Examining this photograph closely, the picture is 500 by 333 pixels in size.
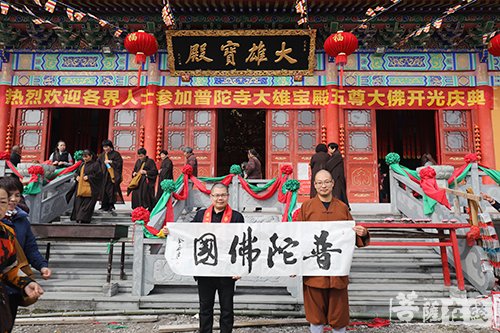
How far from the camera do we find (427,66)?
962cm

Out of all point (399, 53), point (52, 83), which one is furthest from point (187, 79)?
point (399, 53)

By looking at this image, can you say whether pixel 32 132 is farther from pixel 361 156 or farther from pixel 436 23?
pixel 436 23

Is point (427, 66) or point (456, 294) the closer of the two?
point (456, 294)

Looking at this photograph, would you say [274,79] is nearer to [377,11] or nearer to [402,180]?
[377,11]

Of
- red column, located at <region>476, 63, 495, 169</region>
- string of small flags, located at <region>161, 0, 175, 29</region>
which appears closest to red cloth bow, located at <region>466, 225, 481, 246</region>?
red column, located at <region>476, 63, 495, 169</region>

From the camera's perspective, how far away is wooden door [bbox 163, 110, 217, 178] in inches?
376

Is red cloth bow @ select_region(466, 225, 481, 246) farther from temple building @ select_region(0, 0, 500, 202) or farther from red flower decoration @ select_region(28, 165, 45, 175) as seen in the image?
red flower decoration @ select_region(28, 165, 45, 175)

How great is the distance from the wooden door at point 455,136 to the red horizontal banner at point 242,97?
0.85ft

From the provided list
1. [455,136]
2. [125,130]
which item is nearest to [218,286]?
[125,130]

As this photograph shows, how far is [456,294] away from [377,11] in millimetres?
6745

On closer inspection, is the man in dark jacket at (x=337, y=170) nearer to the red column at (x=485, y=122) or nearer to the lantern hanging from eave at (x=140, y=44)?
the lantern hanging from eave at (x=140, y=44)

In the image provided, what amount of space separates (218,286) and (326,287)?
95 centimetres

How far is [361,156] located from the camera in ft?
31.1

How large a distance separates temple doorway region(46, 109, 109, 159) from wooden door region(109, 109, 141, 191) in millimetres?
5146
